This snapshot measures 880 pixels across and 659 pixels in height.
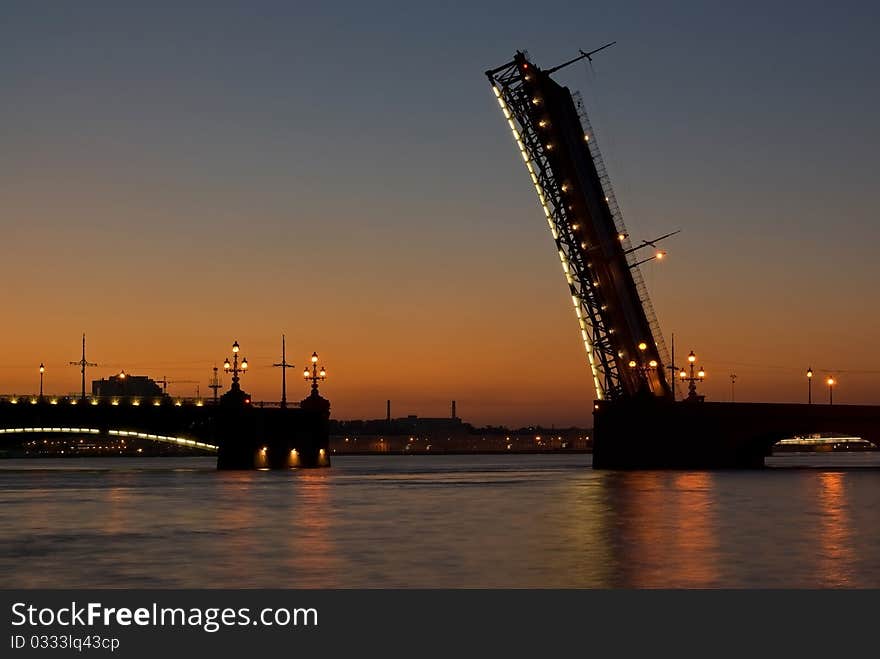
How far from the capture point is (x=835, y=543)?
80.1 feet

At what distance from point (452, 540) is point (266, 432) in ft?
194

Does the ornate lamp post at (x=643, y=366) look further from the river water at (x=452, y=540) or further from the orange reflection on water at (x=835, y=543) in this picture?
the orange reflection on water at (x=835, y=543)

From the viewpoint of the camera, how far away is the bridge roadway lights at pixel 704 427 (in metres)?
65.8

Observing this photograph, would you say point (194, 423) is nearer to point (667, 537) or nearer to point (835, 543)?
point (667, 537)

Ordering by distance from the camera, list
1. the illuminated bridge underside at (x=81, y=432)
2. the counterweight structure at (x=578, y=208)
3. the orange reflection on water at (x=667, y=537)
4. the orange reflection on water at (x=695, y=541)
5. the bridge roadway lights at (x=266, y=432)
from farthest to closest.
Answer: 1. the bridge roadway lights at (x=266, y=432)
2. the illuminated bridge underside at (x=81, y=432)
3. the counterweight structure at (x=578, y=208)
4. the orange reflection on water at (x=667, y=537)
5. the orange reflection on water at (x=695, y=541)

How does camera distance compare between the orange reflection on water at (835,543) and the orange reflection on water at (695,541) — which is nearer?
the orange reflection on water at (695,541)

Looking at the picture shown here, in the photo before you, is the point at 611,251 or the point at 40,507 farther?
the point at 611,251

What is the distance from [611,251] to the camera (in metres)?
57.5

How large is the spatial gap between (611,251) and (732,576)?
39.2 m

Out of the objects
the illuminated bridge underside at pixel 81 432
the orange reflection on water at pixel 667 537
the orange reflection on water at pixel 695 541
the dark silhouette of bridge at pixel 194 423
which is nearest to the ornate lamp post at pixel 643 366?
the orange reflection on water at pixel 667 537

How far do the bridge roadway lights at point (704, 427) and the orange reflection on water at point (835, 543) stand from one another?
24138 millimetres
